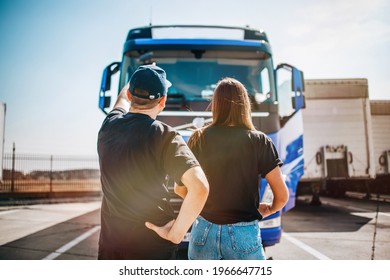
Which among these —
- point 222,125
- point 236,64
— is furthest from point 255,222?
point 236,64

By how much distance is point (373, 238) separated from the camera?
14.3 ft

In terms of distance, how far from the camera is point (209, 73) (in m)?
4.24

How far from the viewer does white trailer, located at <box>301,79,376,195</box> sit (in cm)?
722

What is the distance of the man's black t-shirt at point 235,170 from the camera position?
1.83 m

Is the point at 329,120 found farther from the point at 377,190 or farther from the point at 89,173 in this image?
the point at 89,173

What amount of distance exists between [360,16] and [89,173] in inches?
553

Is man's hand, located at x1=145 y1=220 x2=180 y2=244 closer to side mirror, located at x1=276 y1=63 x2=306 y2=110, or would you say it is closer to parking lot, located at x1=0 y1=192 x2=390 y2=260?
parking lot, located at x1=0 y1=192 x2=390 y2=260

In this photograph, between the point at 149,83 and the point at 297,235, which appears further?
the point at 297,235

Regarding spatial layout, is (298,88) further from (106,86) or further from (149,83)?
(149,83)

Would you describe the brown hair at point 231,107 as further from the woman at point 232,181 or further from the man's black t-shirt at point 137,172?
the man's black t-shirt at point 137,172

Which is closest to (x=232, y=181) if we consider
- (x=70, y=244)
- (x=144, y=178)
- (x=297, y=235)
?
(x=144, y=178)

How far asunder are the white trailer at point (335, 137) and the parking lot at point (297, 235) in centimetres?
65

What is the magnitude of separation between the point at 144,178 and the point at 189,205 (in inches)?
10.2

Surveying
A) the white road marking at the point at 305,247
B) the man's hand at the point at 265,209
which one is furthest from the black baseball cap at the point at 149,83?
the white road marking at the point at 305,247
